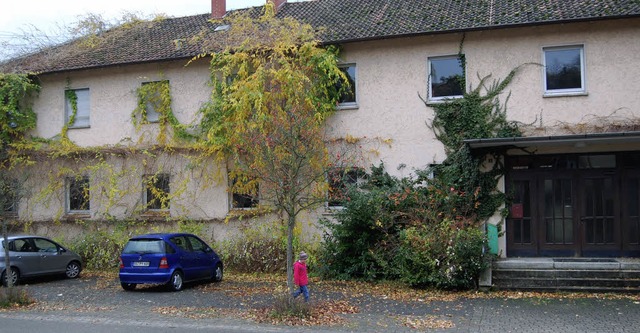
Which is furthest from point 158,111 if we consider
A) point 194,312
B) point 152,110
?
point 194,312

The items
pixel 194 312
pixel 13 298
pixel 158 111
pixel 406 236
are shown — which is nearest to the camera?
pixel 194 312

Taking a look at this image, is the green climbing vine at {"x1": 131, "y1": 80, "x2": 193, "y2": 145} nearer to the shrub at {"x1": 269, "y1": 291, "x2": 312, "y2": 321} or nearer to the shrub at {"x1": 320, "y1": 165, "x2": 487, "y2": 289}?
the shrub at {"x1": 320, "y1": 165, "x2": 487, "y2": 289}

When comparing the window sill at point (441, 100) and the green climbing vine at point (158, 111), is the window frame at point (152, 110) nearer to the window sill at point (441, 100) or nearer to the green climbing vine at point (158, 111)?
the green climbing vine at point (158, 111)

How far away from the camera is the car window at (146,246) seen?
1439 centimetres

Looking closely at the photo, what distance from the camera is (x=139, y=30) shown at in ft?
76.6

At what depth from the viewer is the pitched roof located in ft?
53.0

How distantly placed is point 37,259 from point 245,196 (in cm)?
626

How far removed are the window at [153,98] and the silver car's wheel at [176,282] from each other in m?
6.98

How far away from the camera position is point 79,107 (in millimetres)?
21078

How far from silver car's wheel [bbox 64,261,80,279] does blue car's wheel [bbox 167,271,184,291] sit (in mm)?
4793

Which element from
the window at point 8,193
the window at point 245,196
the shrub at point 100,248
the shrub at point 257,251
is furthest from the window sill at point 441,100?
the window at point 8,193

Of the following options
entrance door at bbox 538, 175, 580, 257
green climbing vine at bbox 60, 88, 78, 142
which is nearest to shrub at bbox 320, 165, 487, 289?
entrance door at bbox 538, 175, 580, 257

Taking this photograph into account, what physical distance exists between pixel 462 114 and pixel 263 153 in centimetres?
742

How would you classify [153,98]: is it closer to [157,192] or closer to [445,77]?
[157,192]
